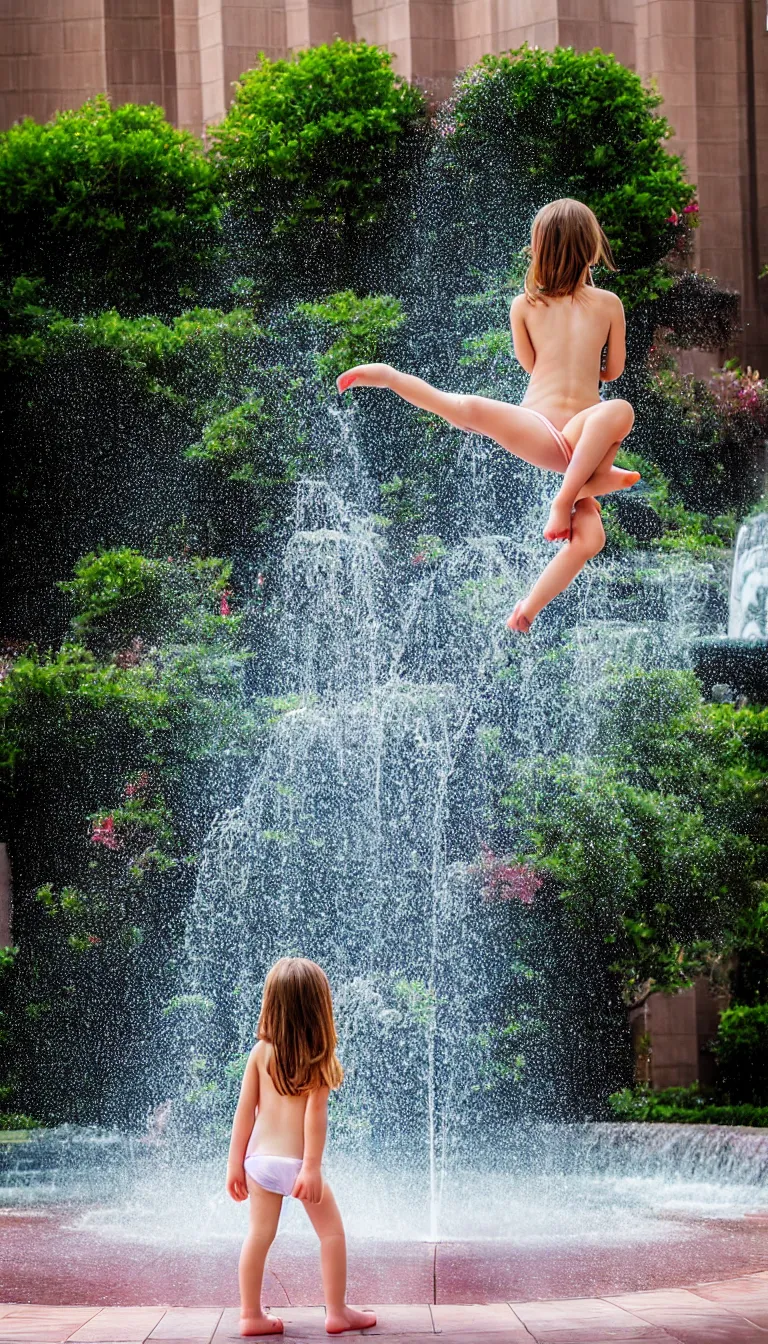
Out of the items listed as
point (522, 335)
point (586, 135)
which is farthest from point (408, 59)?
point (522, 335)

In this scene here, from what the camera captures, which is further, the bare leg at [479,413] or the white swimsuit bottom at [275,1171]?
the white swimsuit bottom at [275,1171]

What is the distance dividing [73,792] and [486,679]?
345cm

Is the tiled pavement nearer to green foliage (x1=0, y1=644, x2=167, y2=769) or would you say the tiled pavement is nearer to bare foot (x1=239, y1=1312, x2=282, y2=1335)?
bare foot (x1=239, y1=1312, x2=282, y2=1335)

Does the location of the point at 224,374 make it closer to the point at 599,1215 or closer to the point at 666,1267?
the point at 599,1215

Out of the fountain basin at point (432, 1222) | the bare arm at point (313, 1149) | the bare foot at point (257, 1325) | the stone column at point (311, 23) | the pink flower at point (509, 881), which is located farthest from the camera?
the stone column at point (311, 23)

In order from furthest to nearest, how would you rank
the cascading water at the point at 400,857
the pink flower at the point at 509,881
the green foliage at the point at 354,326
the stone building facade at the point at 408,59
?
the stone building facade at the point at 408,59 < the green foliage at the point at 354,326 < the pink flower at the point at 509,881 < the cascading water at the point at 400,857

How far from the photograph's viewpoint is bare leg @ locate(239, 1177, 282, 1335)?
6777mm

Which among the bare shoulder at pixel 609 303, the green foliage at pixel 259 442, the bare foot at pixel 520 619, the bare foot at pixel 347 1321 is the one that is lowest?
the bare foot at pixel 347 1321

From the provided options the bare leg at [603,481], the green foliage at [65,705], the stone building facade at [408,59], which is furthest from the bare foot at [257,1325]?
the stone building facade at [408,59]

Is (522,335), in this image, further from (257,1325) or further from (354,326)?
(354,326)

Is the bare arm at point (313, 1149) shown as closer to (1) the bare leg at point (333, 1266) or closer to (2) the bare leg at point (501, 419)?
(1) the bare leg at point (333, 1266)

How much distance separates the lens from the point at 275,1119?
678 cm

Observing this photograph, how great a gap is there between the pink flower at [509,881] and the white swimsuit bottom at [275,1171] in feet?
24.1

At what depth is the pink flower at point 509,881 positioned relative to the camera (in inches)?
550
